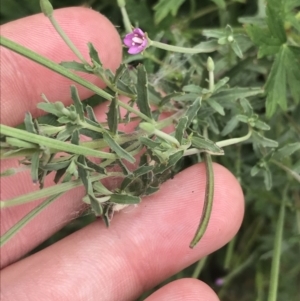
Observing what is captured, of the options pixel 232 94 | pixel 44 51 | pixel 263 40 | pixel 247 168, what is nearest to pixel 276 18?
pixel 263 40

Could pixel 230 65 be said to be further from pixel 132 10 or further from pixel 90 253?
pixel 90 253

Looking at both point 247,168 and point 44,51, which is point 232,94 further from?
point 44,51

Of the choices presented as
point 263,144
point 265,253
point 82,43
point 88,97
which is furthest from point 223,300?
point 82,43

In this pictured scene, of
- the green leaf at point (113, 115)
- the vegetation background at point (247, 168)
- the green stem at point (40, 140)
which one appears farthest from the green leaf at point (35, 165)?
the vegetation background at point (247, 168)

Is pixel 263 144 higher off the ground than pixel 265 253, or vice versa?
pixel 263 144

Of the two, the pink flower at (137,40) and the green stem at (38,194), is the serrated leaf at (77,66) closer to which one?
the pink flower at (137,40)

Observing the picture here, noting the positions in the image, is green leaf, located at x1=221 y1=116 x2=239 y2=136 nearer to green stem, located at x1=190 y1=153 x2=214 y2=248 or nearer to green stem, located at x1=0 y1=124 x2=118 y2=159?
green stem, located at x1=190 y1=153 x2=214 y2=248

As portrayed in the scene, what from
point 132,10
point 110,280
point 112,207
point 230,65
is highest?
point 132,10

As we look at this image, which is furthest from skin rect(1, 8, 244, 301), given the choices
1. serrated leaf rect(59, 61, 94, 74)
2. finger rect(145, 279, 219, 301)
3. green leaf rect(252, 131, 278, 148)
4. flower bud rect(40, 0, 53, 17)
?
flower bud rect(40, 0, 53, 17)
